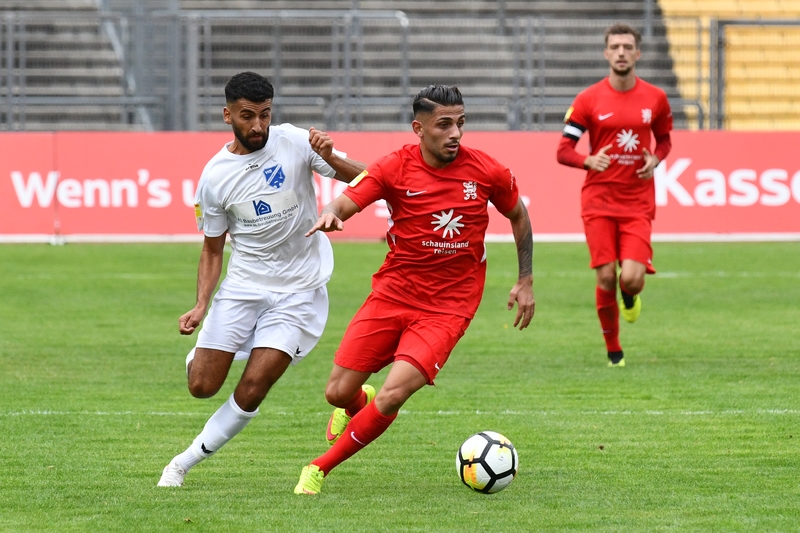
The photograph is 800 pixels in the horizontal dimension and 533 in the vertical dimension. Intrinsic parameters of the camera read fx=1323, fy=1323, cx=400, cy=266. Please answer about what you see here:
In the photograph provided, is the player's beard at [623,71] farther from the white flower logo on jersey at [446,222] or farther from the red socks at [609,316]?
the white flower logo on jersey at [446,222]

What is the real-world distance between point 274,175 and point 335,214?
744 mm

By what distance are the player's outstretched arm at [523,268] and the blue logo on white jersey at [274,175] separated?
1.14m

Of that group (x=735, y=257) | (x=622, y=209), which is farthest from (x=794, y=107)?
(x=622, y=209)

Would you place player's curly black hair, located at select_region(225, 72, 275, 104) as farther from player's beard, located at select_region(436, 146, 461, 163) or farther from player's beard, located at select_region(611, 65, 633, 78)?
player's beard, located at select_region(611, 65, 633, 78)

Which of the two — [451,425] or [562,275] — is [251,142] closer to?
[451,425]

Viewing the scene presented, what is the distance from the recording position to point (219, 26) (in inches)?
965

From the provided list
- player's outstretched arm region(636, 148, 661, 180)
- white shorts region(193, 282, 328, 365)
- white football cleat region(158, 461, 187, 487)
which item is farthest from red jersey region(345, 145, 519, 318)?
player's outstretched arm region(636, 148, 661, 180)

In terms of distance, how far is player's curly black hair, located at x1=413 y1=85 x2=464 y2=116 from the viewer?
242 inches

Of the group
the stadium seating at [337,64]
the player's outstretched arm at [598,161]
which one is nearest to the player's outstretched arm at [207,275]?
the player's outstretched arm at [598,161]

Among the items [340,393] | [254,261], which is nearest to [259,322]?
[254,261]

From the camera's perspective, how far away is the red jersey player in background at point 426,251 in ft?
20.3

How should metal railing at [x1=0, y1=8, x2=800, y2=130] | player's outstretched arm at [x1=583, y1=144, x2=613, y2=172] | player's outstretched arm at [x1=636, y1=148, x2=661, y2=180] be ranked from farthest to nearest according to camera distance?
metal railing at [x1=0, y1=8, x2=800, y2=130] < player's outstretched arm at [x1=636, y1=148, x2=661, y2=180] < player's outstretched arm at [x1=583, y1=144, x2=613, y2=172]

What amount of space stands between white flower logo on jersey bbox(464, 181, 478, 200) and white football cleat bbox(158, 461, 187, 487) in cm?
188

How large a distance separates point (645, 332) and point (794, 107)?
14.1m
